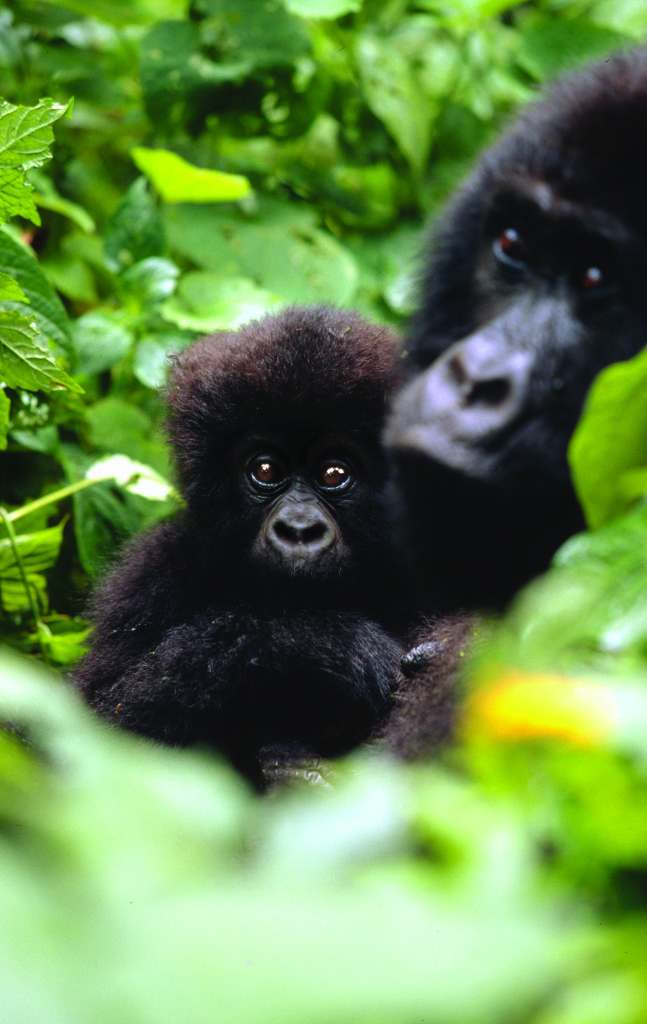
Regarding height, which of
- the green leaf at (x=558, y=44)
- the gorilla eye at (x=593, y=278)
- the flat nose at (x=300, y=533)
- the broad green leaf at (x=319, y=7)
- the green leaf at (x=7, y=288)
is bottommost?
the flat nose at (x=300, y=533)

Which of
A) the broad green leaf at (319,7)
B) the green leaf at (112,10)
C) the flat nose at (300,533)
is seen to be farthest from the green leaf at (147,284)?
the green leaf at (112,10)

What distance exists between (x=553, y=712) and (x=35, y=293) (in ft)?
6.66

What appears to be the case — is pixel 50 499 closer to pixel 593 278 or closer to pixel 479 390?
pixel 479 390

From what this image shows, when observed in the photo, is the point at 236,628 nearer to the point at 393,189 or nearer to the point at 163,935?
the point at 163,935

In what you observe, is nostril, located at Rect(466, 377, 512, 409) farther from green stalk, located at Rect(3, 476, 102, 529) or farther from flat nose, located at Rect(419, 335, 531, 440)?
green stalk, located at Rect(3, 476, 102, 529)

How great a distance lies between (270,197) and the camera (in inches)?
151

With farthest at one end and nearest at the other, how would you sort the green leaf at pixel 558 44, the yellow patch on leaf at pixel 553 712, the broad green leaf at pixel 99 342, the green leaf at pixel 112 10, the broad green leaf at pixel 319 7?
1. the green leaf at pixel 558 44
2. the green leaf at pixel 112 10
3. the broad green leaf at pixel 319 7
4. the broad green leaf at pixel 99 342
5. the yellow patch on leaf at pixel 553 712

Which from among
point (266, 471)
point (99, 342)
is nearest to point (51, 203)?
point (99, 342)

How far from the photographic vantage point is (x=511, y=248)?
179 cm

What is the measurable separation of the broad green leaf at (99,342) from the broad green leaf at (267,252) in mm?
725

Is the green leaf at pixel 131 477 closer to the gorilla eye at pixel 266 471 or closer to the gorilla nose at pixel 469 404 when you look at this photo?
the gorilla eye at pixel 266 471

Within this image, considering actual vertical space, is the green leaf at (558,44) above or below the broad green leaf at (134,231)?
above

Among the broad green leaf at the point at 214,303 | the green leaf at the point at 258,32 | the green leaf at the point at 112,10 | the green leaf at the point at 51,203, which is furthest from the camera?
the green leaf at the point at 258,32

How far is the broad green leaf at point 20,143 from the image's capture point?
63.7 inches
